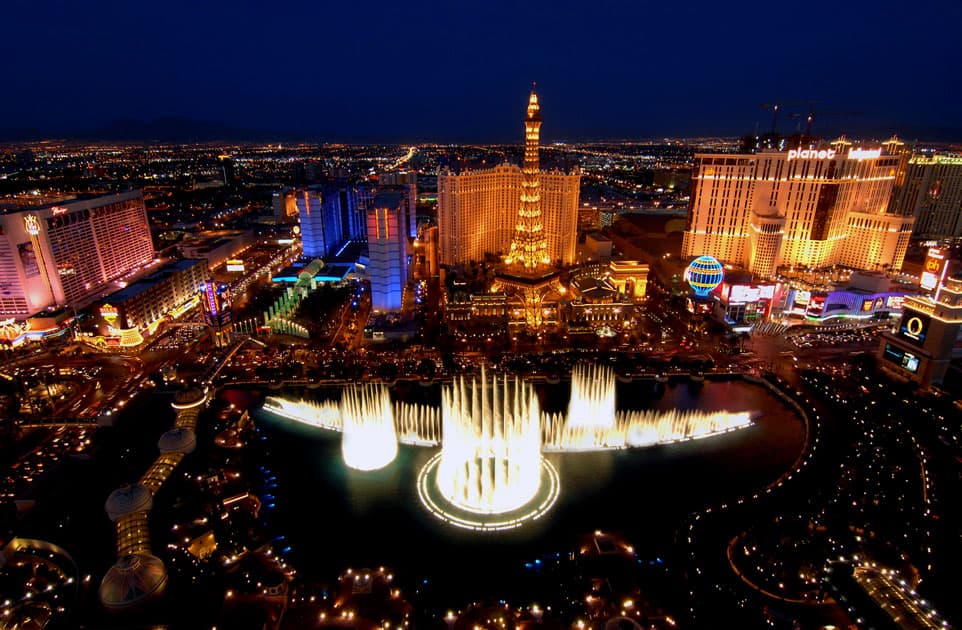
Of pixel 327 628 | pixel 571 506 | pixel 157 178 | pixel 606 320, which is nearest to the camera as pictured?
pixel 327 628

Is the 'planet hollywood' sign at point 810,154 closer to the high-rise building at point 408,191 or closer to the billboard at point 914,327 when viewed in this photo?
the billboard at point 914,327

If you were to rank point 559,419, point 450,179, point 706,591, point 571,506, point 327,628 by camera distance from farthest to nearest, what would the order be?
point 450,179, point 559,419, point 571,506, point 706,591, point 327,628

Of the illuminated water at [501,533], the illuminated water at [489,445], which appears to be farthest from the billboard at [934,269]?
the illuminated water at [489,445]

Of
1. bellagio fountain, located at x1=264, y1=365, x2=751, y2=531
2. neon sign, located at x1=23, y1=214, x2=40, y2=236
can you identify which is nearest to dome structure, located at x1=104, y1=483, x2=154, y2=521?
bellagio fountain, located at x1=264, y1=365, x2=751, y2=531

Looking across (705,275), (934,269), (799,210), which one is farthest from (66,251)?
(799,210)

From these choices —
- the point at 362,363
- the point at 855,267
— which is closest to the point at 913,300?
the point at 855,267

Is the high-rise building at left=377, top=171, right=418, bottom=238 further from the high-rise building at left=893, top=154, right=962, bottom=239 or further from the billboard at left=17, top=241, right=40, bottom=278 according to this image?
the high-rise building at left=893, top=154, right=962, bottom=239

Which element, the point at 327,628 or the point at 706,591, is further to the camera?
the point at 706,591

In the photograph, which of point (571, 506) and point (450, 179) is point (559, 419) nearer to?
point (571, 506)
